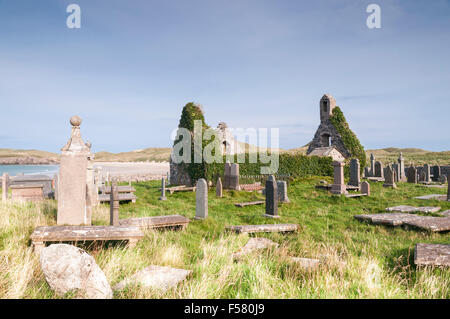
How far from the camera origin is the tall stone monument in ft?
23.0

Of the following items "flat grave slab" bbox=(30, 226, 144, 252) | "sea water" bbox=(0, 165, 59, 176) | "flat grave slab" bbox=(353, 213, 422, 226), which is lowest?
"sea water" bbox=(0, 165, 59, 176)

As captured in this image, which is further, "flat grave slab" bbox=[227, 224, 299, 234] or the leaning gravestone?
"flat grave slab" bbox=[227, 224, 299, 234]

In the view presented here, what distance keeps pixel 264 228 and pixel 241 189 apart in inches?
440

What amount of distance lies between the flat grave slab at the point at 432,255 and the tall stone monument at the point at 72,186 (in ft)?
22.6

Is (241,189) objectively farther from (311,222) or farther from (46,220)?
(46,220)

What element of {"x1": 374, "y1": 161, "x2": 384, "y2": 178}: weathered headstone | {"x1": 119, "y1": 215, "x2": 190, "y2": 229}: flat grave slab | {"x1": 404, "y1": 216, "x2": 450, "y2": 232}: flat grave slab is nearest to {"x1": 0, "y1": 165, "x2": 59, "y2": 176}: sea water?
{"x1": 119, "y1": 215, "x2": 190, "y2": 229}: flat grave slab

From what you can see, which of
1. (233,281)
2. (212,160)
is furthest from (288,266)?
(212,160)

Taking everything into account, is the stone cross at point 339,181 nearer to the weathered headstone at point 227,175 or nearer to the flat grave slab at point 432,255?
the weathered headstone at point 227,175

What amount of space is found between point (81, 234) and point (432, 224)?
28.7ft

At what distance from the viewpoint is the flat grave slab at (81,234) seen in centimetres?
548

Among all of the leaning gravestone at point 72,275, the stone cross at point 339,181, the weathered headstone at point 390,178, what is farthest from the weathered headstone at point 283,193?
the leaning gravestone at point 72,275

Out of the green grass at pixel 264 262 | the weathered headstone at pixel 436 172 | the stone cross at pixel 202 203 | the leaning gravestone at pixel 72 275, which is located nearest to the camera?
the leaning gravestone at pixel 72 275

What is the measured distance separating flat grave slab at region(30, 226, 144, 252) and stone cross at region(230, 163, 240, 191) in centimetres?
1313

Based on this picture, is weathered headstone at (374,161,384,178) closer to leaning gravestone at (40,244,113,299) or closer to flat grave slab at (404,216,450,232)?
flat grave slab at (404,216,450,232)
